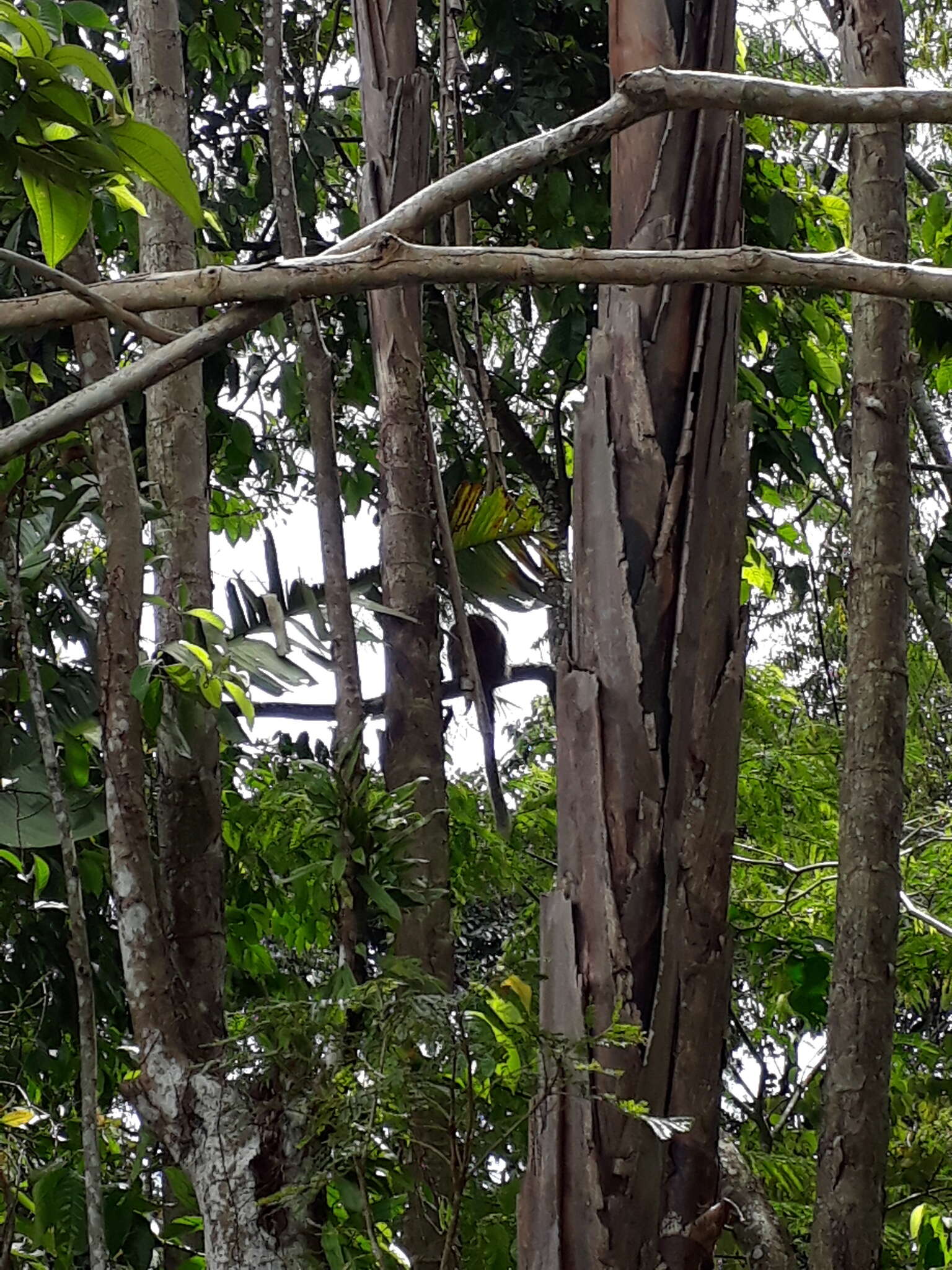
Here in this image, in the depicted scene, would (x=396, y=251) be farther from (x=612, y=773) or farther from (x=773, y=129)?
(x=773, y=129)

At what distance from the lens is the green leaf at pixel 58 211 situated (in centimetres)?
99

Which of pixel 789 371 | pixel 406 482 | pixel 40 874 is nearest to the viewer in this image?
pixel 40 874

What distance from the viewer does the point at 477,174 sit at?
976 millimetres

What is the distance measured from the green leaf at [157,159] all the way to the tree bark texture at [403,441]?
1.15 meters

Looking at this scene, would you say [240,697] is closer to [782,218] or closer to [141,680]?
[141,680]

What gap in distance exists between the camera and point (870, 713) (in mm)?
2049

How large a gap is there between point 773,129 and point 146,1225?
3.17 meters

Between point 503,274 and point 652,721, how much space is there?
0.79 meters

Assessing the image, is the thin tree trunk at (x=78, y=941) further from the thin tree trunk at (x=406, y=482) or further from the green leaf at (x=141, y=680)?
the thin tree trunk at (x=406, y=482)

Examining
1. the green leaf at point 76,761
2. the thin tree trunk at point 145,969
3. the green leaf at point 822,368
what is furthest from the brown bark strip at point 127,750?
the green leaf at point 822,368

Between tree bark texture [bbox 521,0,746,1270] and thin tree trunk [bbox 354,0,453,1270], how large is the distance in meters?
0.43

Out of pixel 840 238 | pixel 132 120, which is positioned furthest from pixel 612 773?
pixel 840 238

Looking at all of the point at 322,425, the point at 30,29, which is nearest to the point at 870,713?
the point at 322,425

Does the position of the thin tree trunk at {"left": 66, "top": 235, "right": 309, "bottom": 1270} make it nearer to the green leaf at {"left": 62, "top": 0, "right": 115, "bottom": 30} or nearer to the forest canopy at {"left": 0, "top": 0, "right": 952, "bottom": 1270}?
the forest canopy at {"left": 0, "top": 0, "right": 952, "bottom": 1270}
